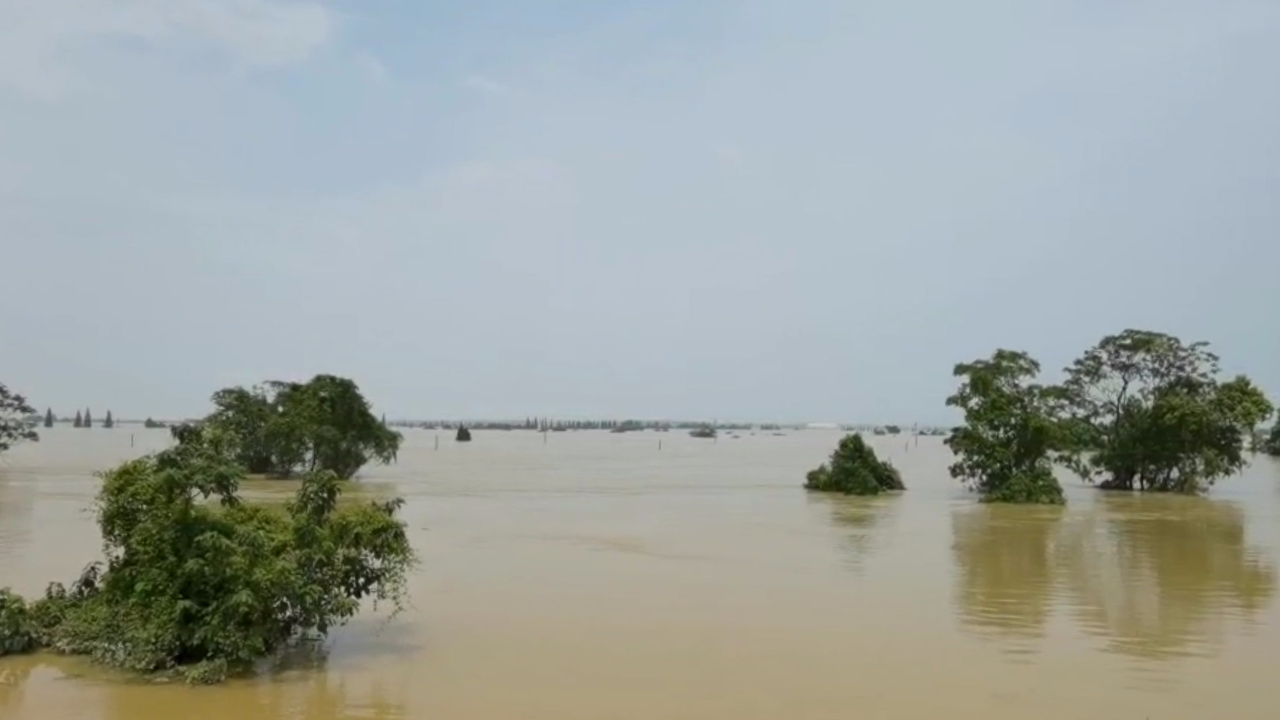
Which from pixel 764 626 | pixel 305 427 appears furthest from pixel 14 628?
pixel 305 427

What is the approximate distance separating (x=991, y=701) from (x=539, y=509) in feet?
68.2

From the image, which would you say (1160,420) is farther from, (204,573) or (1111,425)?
(204,573)

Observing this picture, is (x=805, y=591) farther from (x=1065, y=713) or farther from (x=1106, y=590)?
(x=1065, y=713)

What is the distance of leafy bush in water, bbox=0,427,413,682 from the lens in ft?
31.8

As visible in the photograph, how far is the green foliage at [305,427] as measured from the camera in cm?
4075

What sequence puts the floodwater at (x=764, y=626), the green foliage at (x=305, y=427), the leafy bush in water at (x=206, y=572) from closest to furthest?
the floodwater at (x=764, y=626), the leafy bush in water at (x=206, y=572), the green foliage at (x=305, y=427)

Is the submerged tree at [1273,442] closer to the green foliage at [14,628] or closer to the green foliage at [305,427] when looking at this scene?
the green foliage at [305,427]

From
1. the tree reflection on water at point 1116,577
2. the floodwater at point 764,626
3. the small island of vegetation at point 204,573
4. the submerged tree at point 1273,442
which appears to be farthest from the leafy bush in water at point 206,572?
the submerged tree at point 1273,442

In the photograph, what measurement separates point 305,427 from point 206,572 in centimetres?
3168

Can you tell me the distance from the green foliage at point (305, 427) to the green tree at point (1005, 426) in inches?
878

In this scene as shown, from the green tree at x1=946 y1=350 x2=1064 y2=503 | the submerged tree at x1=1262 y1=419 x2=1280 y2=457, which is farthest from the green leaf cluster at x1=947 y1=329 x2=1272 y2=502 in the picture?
the submerged tree at x1=1262 y1=419 x2=1280 y2=457

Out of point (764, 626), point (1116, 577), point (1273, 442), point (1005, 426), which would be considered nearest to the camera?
point (764, 626)

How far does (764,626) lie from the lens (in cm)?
1291

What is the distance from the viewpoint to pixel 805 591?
1561cm
